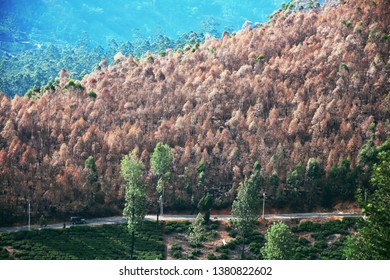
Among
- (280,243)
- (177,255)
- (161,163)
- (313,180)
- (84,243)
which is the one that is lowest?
(177,255)

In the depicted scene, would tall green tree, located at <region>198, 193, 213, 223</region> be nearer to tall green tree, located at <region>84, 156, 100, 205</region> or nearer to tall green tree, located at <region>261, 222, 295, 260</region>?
tall green tree, located at <region>84, 156, 100, 205</region>

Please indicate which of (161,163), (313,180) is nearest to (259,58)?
(313,180)

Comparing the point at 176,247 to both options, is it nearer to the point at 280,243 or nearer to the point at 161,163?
the point at 280,243

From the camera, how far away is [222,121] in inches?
1578

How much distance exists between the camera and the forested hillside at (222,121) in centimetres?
3288

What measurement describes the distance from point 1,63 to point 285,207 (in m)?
43.0

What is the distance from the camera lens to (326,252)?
26984 millimetres

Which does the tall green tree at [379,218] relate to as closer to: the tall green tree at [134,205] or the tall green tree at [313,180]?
the tall green tree at [134,205]

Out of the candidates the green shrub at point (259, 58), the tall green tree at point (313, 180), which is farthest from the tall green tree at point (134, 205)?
the green shrub at point (259, 58)

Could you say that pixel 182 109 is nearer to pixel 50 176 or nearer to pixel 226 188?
pixel 226 188

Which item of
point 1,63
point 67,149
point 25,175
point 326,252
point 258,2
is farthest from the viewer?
point 258,2

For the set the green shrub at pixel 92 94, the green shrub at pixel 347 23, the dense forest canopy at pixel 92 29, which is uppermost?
the dense forest canopy at pixel 92 29
